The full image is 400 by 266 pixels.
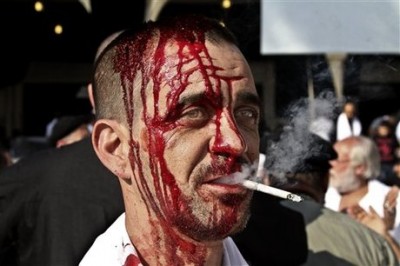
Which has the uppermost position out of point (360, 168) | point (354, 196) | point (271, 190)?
point (271, 190)

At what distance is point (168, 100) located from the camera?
1.84 metres

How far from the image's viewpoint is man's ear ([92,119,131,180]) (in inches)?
75.5

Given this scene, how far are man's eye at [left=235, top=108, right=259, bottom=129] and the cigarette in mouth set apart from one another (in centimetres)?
14

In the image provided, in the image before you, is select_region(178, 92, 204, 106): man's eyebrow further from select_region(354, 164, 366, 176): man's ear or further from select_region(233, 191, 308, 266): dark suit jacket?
select_region(354, 164, 366, 176): man's ear

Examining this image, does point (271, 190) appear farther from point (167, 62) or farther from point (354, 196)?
point (354, 196)

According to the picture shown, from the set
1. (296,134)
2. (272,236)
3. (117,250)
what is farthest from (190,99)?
(272,236)

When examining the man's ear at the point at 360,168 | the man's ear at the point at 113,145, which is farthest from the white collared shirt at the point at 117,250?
the man's ear at the point at 360,168

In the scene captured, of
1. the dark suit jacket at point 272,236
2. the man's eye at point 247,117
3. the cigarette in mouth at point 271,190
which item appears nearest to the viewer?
the cigarette in mouth at point 271,190

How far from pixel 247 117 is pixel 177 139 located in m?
0.17

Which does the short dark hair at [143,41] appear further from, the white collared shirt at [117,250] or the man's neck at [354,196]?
the man's neck at [354,196]

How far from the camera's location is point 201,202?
179 cm

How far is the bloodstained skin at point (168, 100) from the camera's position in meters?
1.82

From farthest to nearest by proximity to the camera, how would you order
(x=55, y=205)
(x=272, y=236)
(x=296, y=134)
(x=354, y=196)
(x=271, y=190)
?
(x=354, y=196), (x=55, y=205), (x=272, y=236), (x=296, y=134), (x=271, y=190)

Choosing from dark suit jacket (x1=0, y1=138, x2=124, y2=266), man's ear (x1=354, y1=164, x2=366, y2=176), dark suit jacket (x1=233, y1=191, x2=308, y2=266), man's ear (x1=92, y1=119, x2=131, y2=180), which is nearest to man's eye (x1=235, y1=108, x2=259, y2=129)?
man's ear (x1=92, y1=119, x2=131, y2=180)
